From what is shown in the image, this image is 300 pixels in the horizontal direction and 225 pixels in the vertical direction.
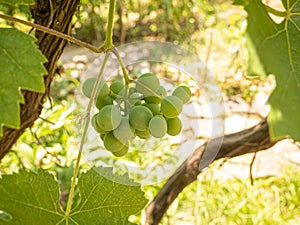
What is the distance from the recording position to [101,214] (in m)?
0.89

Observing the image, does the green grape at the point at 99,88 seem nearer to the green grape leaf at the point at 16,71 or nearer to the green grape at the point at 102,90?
the green grape at the point at 102,90

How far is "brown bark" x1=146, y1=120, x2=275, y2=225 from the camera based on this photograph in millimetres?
1402

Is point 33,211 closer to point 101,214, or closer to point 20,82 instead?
point 101,214

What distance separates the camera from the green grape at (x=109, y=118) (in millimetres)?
767

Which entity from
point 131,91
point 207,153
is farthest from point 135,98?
point 207,153

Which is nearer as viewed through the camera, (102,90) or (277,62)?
(277,62)

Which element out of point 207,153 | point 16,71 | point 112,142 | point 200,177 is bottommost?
point 200,177

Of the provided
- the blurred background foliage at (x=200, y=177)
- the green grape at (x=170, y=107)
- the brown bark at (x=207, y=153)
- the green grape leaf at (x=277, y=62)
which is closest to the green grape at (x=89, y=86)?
the green grape at (x=170, y=107)

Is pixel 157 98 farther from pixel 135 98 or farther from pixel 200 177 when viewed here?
pixel 200 177

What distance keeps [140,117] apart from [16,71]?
198 millimetres

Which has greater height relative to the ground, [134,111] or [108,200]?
[134,111]

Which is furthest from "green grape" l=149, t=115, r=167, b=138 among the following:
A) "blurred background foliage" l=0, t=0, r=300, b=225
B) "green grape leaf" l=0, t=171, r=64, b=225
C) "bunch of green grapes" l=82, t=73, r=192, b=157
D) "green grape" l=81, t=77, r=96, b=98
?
"blurred background foliage" l=0, t=0, r=300, b=225

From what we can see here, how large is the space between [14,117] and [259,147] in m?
0.93

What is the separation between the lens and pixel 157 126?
2.48 ft
